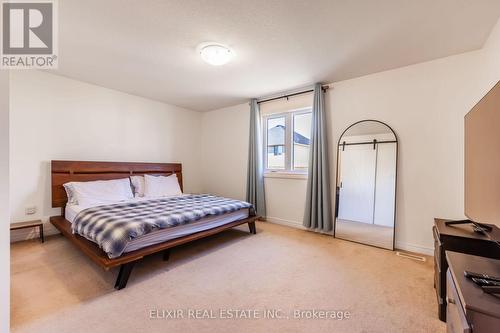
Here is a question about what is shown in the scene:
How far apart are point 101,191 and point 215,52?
2582 millimetres

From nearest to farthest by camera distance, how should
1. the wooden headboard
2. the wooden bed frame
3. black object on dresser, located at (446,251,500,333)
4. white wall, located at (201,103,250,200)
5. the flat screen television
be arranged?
1. black object on dresser, located at (446,251,500,333)
2. the flat screen television
3. the wooden bed frame
4. the wooden headboard
5. white wall, located at (201,103,250,200)

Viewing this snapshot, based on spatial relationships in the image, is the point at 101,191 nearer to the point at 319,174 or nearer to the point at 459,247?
the point at 319,174

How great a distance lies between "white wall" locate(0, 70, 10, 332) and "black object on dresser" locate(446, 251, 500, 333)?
2.20 metres

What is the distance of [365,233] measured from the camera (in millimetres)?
3010

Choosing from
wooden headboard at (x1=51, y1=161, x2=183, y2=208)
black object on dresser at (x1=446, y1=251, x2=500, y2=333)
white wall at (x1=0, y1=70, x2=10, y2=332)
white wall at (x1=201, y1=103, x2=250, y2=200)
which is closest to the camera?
→ black object on dresser at (x1=446, y1=251, x2=500, y2=333)

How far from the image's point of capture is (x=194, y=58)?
260 cm

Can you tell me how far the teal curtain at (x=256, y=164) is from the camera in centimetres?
412

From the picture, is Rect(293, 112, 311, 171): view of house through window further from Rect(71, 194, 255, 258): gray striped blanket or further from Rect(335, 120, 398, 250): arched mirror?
Rect(71, 194, 255, 258): gray striped blanket

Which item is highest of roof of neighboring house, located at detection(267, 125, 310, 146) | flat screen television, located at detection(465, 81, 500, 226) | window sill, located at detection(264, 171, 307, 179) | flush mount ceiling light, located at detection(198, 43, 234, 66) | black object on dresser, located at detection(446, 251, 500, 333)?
flush mount ceiling light, located at detection(198, 43, 234, 66)

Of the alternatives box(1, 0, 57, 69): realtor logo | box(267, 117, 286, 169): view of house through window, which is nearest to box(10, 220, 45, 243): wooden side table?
box(1, 0, 57, 69): realtor logo

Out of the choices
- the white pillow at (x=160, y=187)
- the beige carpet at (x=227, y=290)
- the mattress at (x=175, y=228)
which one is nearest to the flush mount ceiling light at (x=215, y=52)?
the mattress at (x=175, y=228)

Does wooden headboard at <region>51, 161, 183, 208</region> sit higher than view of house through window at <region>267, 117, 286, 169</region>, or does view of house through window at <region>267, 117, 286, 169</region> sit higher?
view of house through window at <region>267, 117, 286, 169</region>

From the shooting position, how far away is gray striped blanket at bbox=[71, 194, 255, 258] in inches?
75.4

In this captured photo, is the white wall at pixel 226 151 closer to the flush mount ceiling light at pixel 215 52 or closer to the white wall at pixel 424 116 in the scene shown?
the white wall at pixel 424 116
